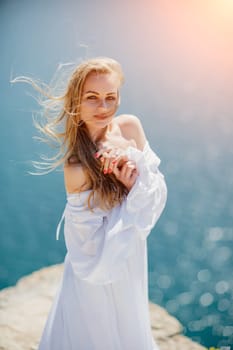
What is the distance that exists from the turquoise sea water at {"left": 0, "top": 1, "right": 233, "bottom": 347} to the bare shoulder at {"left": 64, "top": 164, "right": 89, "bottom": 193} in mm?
1911

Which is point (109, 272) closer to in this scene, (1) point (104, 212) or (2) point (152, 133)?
(1) point (104, 212)

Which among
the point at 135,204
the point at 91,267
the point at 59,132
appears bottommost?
the point at 91,267

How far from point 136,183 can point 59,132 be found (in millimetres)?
363

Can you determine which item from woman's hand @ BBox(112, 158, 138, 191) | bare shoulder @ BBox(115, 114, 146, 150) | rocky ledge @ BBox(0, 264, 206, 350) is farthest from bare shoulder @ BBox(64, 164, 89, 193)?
rocky ledge @ BBox(0, 264, 206, 350)

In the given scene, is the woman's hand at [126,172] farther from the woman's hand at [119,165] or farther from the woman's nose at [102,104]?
the woman's nose at [102,104]

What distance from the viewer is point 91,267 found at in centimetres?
164

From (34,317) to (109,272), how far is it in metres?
1.48

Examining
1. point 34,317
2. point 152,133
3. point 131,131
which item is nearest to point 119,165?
point 131,131

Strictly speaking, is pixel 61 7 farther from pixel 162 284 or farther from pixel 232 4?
pixel 162 284

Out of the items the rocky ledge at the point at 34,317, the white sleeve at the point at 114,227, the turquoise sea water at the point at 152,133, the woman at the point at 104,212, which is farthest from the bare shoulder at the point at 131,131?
the turquoise sea water at the point at 152,133

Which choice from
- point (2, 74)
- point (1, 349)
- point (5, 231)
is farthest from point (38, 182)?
point (1, 349)

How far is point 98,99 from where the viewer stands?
5.20ft

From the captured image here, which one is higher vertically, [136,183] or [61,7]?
[61,7]

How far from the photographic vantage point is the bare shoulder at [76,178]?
1.62 meters
